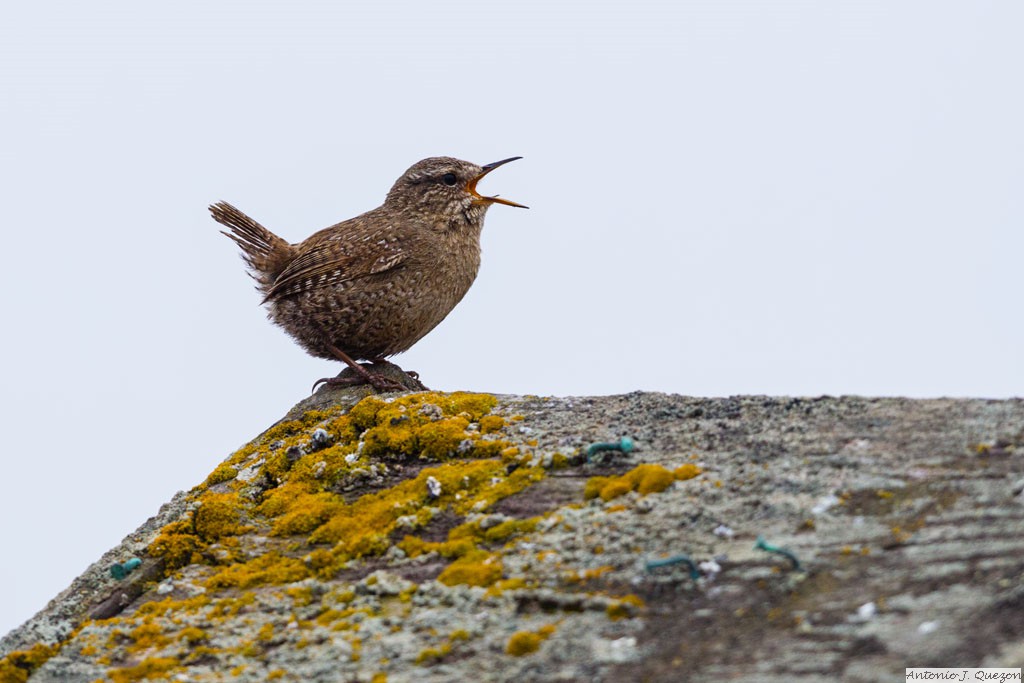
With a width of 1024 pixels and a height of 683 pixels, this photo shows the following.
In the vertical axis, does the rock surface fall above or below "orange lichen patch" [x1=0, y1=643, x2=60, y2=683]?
above

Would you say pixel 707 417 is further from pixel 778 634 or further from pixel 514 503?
pixel 778 634

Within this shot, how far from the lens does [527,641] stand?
278 centimetres

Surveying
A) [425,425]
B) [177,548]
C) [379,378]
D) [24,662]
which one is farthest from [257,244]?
[24,662]

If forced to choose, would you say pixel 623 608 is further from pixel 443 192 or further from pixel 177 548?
pixel 443 192

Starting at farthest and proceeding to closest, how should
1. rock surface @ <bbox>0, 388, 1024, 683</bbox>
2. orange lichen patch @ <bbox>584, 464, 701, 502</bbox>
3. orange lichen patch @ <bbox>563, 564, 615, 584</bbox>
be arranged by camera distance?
orange lichen patch @ <bbox>584, 464, 701, 502</bbox> → orange lichen patch @ <bbox>563, 564, 615, 584</bbox> → rock surface @ <bbox>0, 388, 1024, 683</bbox>

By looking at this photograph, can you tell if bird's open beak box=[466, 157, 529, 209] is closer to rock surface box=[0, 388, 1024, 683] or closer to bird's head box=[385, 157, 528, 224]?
bird's head box=[385, 157, 528, 224]

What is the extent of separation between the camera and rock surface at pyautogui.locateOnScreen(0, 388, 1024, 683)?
2611 millimetres

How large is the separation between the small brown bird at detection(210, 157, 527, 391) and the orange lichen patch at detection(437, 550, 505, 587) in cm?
287

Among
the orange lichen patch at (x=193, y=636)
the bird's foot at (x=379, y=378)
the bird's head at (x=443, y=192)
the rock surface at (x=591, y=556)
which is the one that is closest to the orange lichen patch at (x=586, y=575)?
the rock surface at (x=591, y=556)

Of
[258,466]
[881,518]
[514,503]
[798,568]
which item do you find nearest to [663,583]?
[798,568]

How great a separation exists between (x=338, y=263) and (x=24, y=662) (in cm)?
383

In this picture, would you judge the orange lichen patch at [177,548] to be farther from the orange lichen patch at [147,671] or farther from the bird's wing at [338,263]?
the bird's wing at [338,263]

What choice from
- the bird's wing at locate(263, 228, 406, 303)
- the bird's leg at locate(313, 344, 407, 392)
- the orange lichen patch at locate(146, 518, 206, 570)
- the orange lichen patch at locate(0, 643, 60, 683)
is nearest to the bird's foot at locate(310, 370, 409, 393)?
the bird's leg at locate(313, 344, 407, 392)

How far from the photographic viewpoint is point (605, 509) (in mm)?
3395
